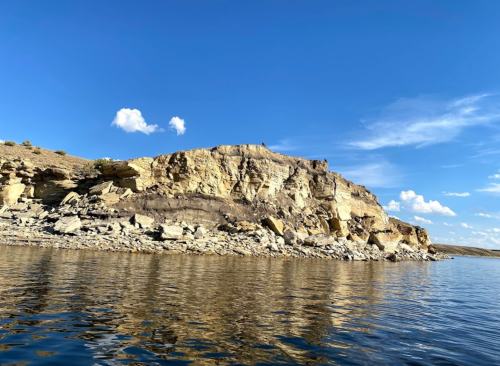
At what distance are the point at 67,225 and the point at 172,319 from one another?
27277 mm

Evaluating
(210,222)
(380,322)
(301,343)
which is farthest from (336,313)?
(210,222)

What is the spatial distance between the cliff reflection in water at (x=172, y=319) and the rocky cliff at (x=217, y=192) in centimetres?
2445

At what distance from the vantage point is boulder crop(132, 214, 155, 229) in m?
33.7

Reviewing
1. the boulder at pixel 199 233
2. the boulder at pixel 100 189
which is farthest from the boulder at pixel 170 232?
the boulder at pixel 100 189

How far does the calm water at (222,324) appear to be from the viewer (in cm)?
549

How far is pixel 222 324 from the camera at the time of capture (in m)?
7.36

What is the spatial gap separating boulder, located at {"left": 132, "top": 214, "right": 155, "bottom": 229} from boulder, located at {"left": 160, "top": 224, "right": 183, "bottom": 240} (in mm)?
2901

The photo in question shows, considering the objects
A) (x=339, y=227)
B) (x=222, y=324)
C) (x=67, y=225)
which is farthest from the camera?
(x=339, y=227)

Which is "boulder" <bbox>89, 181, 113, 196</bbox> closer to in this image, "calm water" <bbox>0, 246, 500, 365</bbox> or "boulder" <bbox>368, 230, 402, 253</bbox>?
"calm water" <bbox>0, 246, 500, 365</bbox>

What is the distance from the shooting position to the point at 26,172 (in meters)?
41.0

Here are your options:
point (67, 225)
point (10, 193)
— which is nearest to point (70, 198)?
point (10, 193)

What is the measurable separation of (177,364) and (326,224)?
141 ft

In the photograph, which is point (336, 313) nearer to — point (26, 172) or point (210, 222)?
point (210, 222)

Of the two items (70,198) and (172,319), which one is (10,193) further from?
(172,319)
